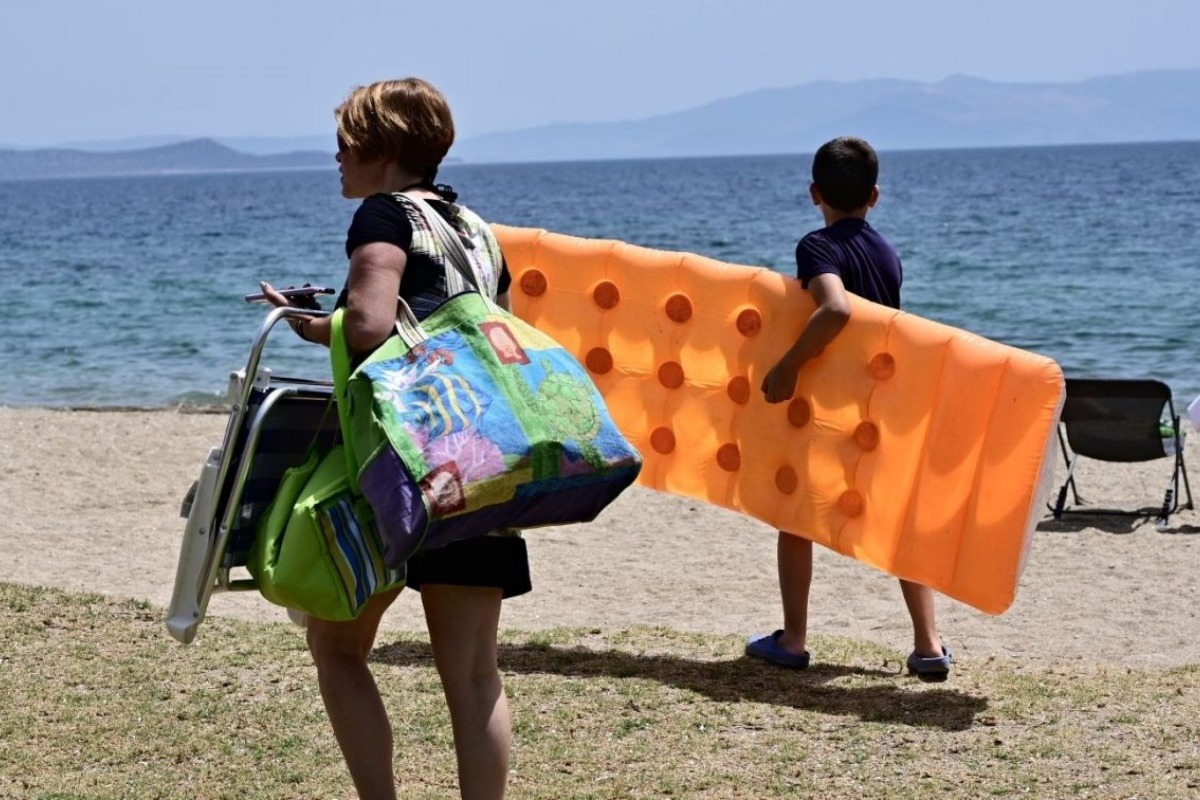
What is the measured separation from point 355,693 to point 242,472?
514mm

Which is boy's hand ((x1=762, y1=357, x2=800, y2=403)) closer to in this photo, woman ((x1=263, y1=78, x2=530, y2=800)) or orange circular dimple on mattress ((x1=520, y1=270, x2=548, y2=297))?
orange circular dimple on mattress ((x1=520, y1=270, x2=548, y2=297))

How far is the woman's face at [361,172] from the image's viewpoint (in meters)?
3.23

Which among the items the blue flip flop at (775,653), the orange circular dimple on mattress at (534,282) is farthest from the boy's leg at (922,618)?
the orange circular dimple on mattress at (534,282)

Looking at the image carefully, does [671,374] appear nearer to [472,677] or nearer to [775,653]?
[775,653]

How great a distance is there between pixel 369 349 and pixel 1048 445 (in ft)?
7.69

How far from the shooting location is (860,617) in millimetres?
6570

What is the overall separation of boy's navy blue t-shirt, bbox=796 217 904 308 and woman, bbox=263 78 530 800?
6.07 feet

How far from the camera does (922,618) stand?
5.21 meters

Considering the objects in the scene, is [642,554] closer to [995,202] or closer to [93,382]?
[93,382]

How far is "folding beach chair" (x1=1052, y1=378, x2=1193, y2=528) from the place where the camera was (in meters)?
8.90

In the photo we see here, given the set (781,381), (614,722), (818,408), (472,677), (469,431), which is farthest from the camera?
(818,408)

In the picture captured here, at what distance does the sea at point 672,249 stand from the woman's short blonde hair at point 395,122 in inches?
383

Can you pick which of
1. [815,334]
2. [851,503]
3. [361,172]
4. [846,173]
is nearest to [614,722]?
[851,503]

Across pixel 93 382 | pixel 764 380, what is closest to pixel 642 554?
pixel 764 380
